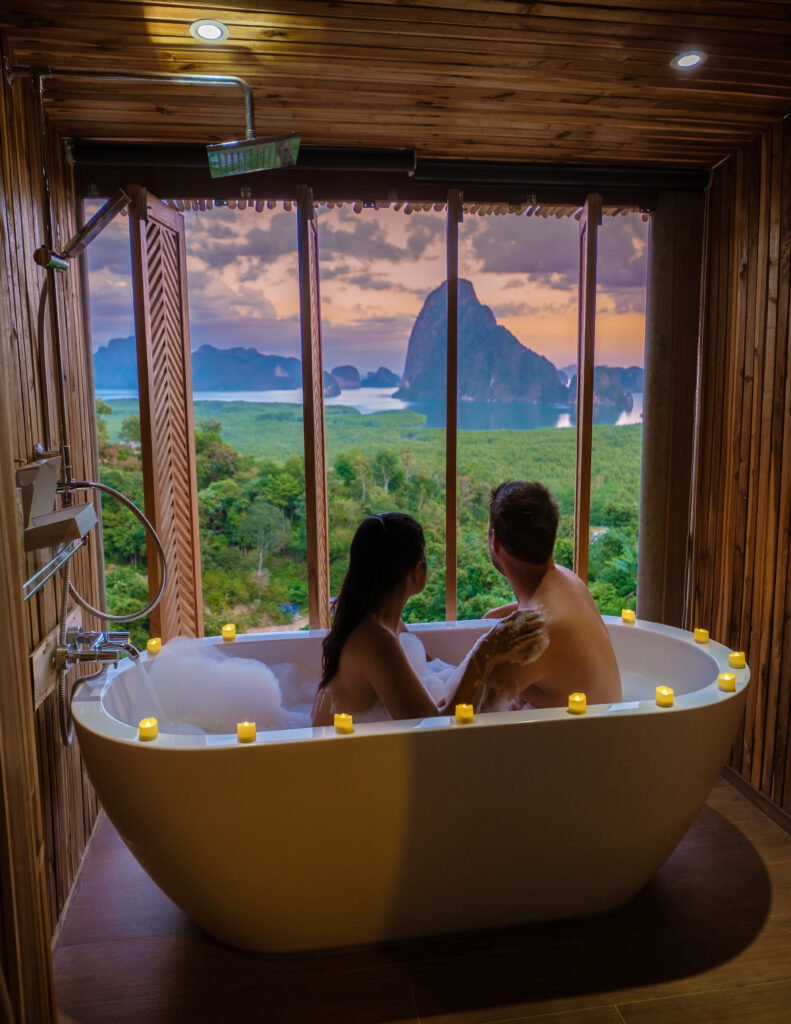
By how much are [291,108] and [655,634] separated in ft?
6.94

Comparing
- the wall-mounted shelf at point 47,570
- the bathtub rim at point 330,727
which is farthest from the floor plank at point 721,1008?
the wall-mounted shelf at point 47,570

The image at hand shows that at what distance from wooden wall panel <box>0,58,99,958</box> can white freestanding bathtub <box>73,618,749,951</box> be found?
0.26 meters

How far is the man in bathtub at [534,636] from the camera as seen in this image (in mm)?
1892

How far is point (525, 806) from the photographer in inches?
68.9

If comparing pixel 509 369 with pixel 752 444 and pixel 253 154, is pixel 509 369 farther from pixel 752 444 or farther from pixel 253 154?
pixel 253 154

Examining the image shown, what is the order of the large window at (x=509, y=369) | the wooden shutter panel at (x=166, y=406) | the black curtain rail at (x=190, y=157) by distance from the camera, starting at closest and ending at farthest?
the black curtain rail at (x=190, y=157) → the wooden shutter panel at (x=166, y=406) → the large window at (x=509, y=369)

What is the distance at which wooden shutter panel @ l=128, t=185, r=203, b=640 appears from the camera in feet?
8.94

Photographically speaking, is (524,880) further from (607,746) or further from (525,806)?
(607,746)

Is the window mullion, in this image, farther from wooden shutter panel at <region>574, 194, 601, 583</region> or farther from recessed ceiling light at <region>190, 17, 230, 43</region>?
recessed ceiling light at <region>190, 17, 230, 43</region>

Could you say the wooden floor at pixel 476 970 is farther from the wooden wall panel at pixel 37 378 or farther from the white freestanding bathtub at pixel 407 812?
the wooden wall panel at pixel 37 378

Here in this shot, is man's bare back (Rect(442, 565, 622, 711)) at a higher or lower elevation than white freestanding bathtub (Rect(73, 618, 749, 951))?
higher

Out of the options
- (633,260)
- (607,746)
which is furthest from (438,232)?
(607,746)

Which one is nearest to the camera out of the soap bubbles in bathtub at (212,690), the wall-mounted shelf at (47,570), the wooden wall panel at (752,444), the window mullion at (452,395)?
the wall-mounted shelf at (47,570)

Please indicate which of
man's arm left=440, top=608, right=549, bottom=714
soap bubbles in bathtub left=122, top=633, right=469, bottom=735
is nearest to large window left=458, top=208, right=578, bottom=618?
soap bubbles in bathtub left=122, top=633, right=469, bottom=735
